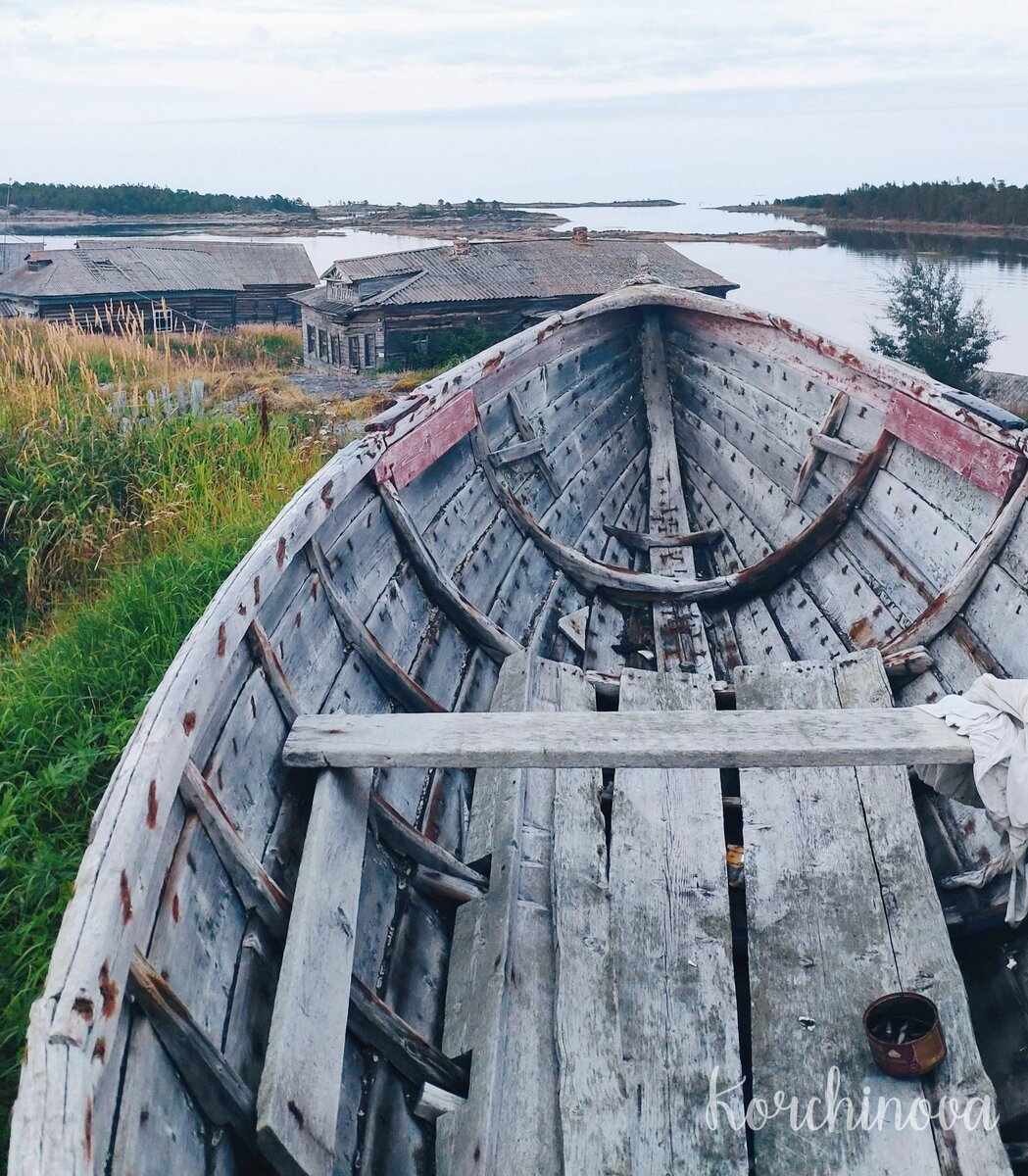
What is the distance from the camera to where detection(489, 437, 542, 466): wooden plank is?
485 centimetres

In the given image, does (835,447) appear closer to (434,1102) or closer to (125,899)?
(434,1102)

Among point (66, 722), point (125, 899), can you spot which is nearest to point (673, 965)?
point (125, 899)

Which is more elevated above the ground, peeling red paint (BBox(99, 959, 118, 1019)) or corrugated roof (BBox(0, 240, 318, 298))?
corrugated roof (BBox(0, 240, 318, 298))

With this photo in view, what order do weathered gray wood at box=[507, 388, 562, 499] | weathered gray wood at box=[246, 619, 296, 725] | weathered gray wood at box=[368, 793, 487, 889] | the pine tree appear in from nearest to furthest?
weathered gray wood at box=[246, 619, 296, 725]
weathered gray wood at box=[368, 793, 487, 889]
weathered gray wood at box=[507, 388, 562, 499]
the pine tree

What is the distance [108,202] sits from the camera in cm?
8825

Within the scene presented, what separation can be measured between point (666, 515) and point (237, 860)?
14.5 ft

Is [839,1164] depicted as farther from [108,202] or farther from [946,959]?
[108,202]

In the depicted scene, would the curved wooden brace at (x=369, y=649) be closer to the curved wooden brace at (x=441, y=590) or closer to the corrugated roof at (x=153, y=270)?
the curved wooden brace at (x=441, y=590)

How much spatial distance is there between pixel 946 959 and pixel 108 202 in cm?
10046

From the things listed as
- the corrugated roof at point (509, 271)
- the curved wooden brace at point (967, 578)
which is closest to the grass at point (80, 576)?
the curved wooden brace at point (967, 578)

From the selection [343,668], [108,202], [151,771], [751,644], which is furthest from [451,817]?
[108,202]

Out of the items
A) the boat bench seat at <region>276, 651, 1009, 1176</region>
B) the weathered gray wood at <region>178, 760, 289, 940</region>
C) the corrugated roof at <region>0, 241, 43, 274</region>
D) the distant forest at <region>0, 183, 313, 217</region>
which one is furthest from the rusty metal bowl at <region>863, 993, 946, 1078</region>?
the distant forest at <region>0, 183, 313, 217</region>

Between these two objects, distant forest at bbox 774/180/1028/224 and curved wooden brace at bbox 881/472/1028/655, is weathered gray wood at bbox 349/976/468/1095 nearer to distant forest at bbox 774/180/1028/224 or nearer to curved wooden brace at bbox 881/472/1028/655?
curved wooden brace at bbox 881/472/1028/655

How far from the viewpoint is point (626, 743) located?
233 cm
